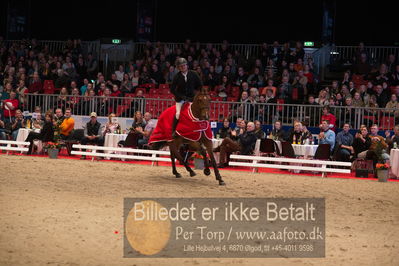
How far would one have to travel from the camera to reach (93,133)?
699 inches

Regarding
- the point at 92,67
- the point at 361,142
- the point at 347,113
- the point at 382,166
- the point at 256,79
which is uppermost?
the point at 92,67

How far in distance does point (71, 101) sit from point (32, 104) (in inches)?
62.6

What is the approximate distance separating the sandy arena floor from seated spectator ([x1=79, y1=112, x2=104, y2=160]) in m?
2.30

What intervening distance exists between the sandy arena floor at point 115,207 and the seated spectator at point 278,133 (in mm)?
2515

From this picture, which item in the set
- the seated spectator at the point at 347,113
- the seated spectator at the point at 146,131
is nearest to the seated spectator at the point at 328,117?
the seated spectator at the point at 347,113

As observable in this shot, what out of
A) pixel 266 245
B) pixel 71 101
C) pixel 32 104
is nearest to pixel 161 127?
pixel 266 245

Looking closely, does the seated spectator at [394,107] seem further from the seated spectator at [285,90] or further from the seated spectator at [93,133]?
the seated spectator at [93,133]

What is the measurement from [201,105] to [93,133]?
6.83 m

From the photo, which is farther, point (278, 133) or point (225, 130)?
point (225, 130)

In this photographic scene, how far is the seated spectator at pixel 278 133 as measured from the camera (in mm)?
16233

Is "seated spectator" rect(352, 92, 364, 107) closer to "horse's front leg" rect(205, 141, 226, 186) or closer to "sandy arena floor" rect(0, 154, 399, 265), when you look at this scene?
"sandy arena floor" rect(0, 154, 399, 265)

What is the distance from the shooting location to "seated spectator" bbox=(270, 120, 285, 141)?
16.2 m

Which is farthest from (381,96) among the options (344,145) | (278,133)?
(278,133)

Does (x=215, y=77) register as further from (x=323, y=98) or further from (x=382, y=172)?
(x=382, y=172)
